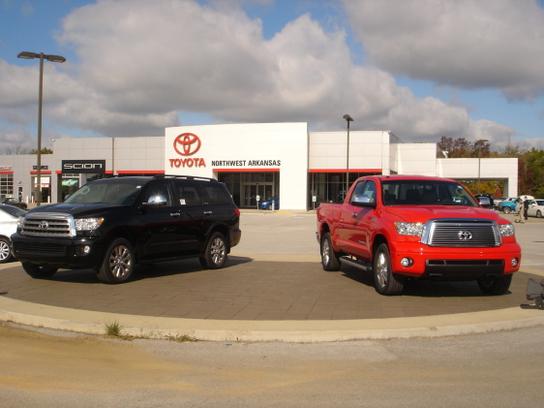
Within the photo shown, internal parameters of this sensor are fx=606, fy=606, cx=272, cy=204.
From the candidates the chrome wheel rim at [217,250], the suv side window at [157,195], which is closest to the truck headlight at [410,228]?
the suv side window at [157,195]

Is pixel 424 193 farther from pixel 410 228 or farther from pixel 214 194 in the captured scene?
pixel 214 194

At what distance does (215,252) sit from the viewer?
13.0 meters

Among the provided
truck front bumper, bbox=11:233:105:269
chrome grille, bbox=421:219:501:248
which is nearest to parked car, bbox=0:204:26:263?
truck front bumper, bbox=11:233:105:269

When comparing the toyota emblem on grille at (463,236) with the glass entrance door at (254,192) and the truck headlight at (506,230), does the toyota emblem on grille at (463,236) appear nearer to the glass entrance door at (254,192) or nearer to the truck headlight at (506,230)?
the truck headlight at (506,230)

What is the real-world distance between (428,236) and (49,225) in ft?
21.0

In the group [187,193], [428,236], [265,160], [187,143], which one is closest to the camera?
[428,236]

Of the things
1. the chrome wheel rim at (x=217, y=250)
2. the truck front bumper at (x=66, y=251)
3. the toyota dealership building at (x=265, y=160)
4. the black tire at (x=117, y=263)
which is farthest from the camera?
the toyota dealership building at (x=265, y=160)

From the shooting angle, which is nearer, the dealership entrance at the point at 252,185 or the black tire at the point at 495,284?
the black tire at the point at 495,284

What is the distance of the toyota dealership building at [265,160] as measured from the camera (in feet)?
182

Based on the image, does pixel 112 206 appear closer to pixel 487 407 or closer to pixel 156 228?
pixel 156 228

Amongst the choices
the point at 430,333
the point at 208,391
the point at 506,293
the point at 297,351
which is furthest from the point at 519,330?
the point at 208,391

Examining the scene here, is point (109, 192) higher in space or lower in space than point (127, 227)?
higher

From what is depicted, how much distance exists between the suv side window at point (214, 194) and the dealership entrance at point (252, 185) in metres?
45.9

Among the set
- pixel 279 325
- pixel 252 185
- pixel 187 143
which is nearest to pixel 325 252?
pixel 279 325
